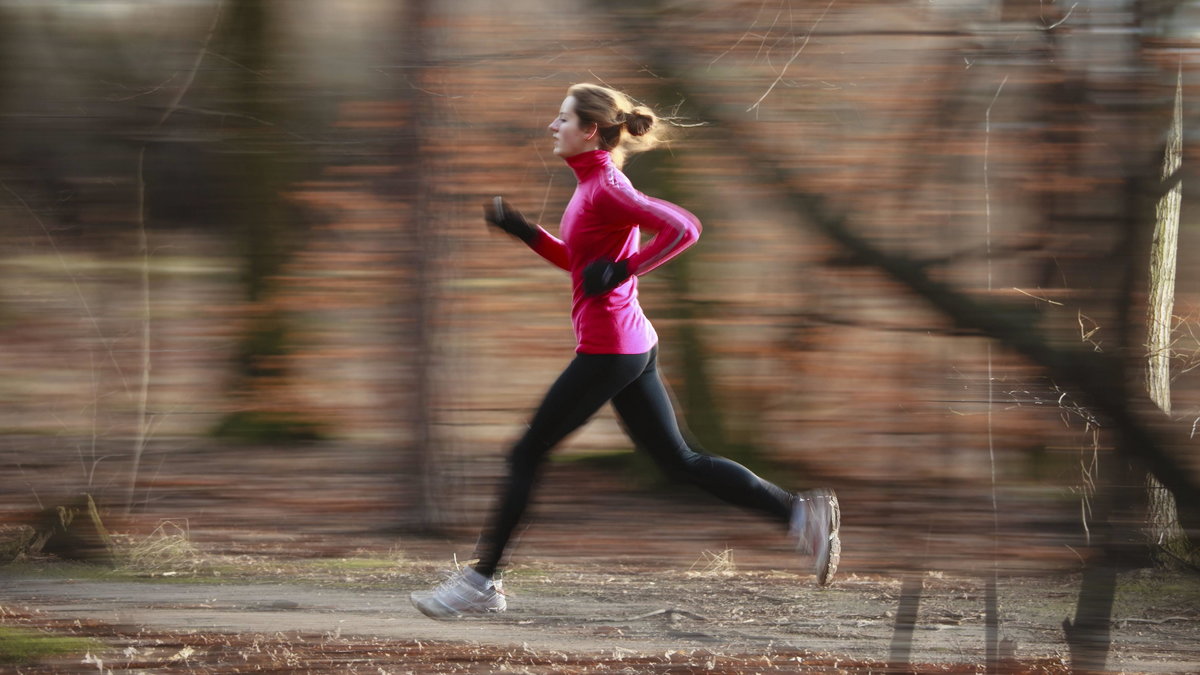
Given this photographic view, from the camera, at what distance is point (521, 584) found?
5398 mm

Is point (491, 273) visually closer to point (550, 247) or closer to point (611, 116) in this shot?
point (550, 247)

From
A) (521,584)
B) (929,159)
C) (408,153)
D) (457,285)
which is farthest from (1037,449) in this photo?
(408,153)

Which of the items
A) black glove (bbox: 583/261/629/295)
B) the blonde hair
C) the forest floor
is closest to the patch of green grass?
the forest floor

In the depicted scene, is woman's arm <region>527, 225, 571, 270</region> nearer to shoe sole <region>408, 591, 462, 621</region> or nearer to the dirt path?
shoe sole <region>408, 591, 462, 621</region>

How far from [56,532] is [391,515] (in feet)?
5.22

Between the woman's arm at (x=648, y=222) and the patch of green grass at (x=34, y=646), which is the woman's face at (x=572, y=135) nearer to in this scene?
the woman's arm at (x=648, y=222)

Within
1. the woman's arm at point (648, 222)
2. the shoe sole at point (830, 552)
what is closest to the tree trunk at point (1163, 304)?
the shoe sole at point (830, 552)

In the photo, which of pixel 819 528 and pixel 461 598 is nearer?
pixel 461 598

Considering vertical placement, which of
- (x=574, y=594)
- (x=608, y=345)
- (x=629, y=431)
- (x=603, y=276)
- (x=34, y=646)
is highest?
(x=603, y=276)

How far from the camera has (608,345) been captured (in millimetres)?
3596

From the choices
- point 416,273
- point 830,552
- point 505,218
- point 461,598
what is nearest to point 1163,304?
point 830,552

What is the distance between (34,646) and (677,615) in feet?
8.11

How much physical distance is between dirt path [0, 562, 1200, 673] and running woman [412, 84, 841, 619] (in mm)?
900

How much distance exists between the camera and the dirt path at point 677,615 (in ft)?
15.2
